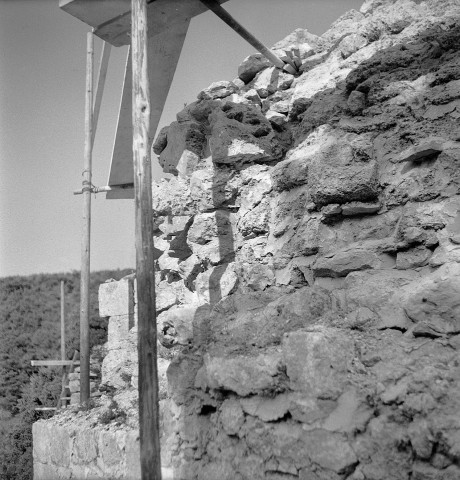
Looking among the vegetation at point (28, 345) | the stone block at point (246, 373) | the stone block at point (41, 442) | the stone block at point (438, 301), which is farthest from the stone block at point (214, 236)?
the vegetation at point (28, 345)

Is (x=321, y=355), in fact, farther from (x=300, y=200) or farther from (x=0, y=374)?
(x=0, y=374)

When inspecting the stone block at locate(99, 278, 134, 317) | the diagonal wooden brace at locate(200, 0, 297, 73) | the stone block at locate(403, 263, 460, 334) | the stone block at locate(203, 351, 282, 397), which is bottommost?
the stone block at locate(203, 351, 282, 397)

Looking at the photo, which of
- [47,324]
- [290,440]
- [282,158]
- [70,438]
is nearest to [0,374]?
[47,324]

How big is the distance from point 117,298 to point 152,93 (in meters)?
2.30

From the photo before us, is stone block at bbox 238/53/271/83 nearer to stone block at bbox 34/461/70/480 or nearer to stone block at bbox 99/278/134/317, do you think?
stone block at bbox 99/278/134/317

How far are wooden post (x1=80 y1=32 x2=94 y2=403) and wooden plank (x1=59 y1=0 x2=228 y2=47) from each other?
74.4 inches

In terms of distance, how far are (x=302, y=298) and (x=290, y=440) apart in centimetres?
81

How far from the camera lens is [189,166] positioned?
439cm

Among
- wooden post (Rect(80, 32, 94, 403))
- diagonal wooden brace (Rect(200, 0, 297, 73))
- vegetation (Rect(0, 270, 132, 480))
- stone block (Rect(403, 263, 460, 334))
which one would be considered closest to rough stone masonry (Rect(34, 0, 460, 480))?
stone block (Rect(403, 263, 460, 334))

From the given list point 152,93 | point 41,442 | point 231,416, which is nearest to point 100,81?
point 152,93

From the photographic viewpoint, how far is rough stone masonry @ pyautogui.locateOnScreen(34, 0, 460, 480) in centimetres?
227

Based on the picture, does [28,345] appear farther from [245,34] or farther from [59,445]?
[245,34]

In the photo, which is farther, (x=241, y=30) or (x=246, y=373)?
(x=241, y=30)

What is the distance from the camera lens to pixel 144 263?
298 cm
